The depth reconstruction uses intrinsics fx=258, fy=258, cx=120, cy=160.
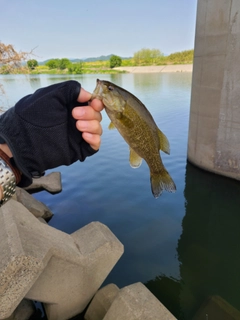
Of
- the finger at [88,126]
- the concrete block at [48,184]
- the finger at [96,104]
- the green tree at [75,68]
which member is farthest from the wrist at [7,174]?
the green tree at [75,68]

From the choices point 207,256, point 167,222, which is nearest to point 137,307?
point 207,256

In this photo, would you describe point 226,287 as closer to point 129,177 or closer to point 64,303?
point 64,303

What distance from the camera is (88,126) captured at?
6.05 ft

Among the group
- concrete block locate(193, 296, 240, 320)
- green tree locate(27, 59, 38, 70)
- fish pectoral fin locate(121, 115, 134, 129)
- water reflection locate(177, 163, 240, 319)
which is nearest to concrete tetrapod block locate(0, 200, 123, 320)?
fish pectoral fin locate(121, 115, 134, 129)

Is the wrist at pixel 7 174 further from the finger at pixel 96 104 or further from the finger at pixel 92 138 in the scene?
the finger at pixel 96 104

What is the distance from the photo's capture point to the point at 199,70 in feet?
27.9

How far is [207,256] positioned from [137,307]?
371cm

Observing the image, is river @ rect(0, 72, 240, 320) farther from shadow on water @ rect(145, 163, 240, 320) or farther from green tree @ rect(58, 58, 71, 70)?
green tree @ rect(58, 58, 71, 70)

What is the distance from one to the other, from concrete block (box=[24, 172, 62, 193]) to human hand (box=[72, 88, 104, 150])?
7857 mm

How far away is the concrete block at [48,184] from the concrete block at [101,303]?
5.85 meters

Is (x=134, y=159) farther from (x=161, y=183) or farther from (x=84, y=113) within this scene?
(x=84, y=113)

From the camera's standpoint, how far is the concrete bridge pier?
7.27 m

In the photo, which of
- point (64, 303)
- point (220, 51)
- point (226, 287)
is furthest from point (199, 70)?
point (64, 303)

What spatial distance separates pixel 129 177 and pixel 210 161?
2997mm
